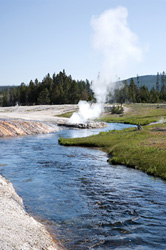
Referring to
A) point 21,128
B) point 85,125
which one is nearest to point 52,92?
point 85,125

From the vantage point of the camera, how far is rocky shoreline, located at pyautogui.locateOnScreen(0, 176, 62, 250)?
8531mm

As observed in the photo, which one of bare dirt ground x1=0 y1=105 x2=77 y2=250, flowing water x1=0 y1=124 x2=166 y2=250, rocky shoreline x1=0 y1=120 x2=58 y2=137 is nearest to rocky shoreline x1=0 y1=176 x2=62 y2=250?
bare dirt ground x1=0 y1=105 x2=77 y2=250

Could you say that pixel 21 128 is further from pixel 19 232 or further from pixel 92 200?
pixel 19 232

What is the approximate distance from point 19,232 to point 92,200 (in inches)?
245

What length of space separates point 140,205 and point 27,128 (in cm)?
3821

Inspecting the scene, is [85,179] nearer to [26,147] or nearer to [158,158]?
[158,158]

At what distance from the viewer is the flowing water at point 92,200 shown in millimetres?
10906

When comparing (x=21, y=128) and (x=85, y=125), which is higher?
(x=21, y=128)

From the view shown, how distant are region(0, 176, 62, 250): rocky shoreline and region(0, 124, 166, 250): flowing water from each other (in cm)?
95

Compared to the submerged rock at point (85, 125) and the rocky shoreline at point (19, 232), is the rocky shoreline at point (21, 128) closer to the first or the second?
the submerged rock at point (85, 125)

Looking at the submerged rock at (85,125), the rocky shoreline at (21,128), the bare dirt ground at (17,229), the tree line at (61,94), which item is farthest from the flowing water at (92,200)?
the tree line at (61,94)

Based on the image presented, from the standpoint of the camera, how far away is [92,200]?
15.1 m

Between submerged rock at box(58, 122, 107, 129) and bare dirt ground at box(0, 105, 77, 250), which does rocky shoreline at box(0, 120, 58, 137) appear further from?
bare dirt ground at box(0, 105, 77, 250)

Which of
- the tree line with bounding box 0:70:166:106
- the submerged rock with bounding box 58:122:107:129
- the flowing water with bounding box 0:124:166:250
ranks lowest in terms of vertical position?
the flowing water with bounding box 0:124:166:250
